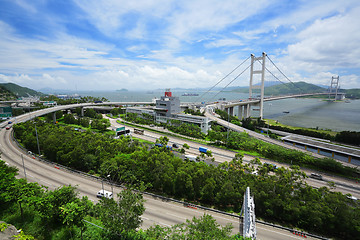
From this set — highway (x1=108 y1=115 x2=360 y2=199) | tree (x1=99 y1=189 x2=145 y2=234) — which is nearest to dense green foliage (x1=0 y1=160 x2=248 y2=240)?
tree (x1=99 y1=189 x2=145 y2=234)

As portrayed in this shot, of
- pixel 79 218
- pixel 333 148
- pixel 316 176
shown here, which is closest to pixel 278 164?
pixel 316 176

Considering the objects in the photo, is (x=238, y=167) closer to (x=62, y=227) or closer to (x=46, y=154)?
(x=62, y=227)

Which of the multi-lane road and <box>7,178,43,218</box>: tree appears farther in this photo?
the multi-lane road

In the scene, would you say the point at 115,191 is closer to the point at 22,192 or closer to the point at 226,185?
the point at 22,192

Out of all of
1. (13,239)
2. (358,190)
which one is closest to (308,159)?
(358,190)

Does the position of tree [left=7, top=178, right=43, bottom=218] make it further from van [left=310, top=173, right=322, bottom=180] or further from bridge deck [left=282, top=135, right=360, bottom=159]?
bridge deck [left=282, top=135, right=360, bottom=159]
